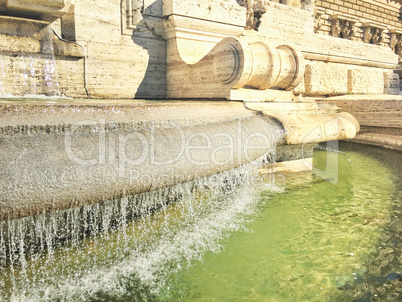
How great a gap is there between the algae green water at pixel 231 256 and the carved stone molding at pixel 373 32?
46.7 ft

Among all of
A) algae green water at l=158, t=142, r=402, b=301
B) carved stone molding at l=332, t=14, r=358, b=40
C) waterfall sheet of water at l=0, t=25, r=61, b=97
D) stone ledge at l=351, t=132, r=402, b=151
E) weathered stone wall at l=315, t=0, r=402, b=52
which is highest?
weathered stone wall at l=315, t=0, r=402, b=52

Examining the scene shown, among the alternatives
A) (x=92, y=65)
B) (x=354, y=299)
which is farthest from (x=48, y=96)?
(x=354, y=299)

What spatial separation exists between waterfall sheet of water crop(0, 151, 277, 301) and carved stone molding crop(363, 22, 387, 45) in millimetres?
15115

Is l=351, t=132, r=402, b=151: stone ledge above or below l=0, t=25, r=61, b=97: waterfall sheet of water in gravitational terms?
below

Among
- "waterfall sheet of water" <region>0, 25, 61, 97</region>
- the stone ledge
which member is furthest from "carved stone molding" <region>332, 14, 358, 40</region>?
"waterfall sheet of water" <region>0, 25, 61, 97</region>

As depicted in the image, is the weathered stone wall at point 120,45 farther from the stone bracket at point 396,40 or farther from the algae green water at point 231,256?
the stone bracket at point 396,40

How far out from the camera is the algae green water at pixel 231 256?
145 centimetres

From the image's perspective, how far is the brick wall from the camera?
12.7 metres

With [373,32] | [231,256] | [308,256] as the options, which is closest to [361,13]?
[373,32]

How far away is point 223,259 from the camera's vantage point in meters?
1.71

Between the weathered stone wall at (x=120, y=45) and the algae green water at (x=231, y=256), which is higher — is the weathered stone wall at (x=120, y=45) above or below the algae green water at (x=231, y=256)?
above

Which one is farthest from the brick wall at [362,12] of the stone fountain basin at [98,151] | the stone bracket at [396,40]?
the stone fountain basin at [98,151]

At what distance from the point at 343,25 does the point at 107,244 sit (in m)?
14.5

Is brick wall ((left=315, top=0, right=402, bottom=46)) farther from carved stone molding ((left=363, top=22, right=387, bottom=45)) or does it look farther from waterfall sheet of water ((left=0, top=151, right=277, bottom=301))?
waterfall sheet of water ((left=0, top=151, right=277, bottom=301))
